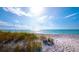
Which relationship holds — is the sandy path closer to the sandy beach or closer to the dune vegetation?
the sandy beach

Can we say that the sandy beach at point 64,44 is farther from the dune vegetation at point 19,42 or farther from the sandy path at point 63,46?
the dune vegetation at point 19,42

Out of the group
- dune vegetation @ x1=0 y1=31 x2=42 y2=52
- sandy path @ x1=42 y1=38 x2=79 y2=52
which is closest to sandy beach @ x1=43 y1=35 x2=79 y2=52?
sandy path @ x1=42 y1=38 x2=79 y2=52

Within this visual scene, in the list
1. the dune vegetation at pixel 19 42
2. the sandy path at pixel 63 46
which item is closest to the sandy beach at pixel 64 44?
the sandy path at pixel 63 46

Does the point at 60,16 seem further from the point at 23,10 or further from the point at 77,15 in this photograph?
the point at 23,10

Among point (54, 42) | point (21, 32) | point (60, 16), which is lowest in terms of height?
point (54, 42)

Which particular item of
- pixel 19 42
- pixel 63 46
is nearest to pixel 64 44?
pixel 63 46

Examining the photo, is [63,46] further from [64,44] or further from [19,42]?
[19,42]

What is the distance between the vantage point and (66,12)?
188 centimetres

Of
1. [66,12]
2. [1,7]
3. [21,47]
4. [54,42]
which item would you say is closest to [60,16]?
[66,12]
